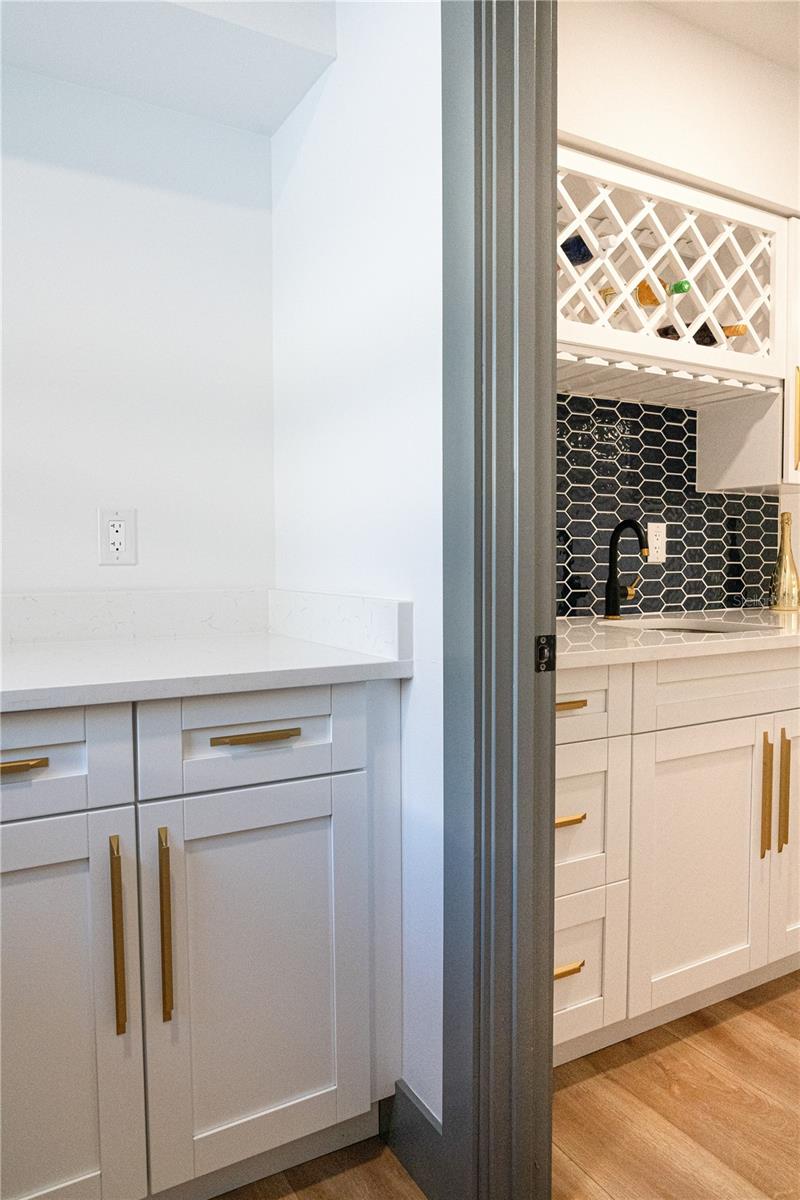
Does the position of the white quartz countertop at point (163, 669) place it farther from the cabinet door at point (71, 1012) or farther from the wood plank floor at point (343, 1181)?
the wood plank floor at point (343, 1181)

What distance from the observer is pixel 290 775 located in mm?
1363

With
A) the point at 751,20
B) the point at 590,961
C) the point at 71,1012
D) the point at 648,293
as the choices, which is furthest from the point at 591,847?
the point at 751,20

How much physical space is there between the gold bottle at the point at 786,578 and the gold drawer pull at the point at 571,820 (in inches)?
56.5

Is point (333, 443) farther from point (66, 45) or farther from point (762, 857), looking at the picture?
point (762, 857)

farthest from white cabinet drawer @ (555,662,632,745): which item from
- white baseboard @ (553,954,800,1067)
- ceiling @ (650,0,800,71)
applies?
ceiling @ (650,0,800,71)

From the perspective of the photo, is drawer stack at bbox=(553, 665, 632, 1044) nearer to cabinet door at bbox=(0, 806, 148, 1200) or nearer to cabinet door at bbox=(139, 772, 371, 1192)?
cabinet door at bbox=(139, 772, 371, 1192)

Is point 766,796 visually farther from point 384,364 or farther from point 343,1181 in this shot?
point 384,364

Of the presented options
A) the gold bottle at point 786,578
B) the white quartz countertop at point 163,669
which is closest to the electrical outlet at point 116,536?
the white quartz countertop at point 163,669

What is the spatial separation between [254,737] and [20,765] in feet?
1.15

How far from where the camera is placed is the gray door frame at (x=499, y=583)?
1.22 meters

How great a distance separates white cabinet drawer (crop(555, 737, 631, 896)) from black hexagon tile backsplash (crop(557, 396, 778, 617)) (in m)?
0.68

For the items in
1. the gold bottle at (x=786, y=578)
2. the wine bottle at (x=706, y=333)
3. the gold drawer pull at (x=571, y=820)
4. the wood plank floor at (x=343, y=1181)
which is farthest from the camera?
the gold bottle at (x=786, y=578)

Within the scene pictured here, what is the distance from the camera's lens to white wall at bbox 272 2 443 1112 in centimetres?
138

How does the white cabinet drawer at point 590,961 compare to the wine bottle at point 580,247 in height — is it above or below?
below
